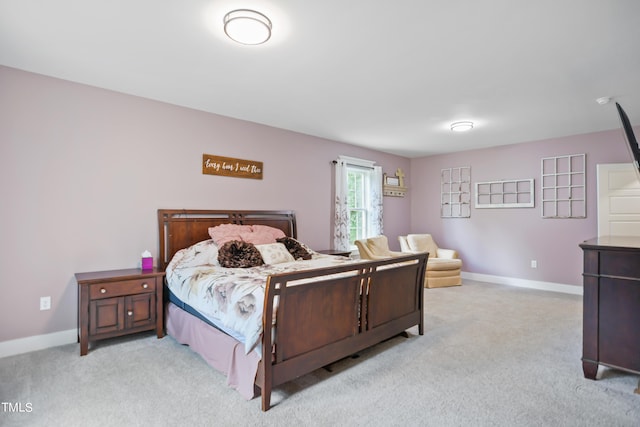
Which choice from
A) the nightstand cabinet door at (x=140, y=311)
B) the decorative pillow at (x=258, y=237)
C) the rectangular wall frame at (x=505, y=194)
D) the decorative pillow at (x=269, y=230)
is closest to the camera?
the nightstand cabinet door at (x=140, y=311)

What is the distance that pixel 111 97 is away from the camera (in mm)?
3330

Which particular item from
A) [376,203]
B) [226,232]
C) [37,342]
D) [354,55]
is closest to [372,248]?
[376,203]

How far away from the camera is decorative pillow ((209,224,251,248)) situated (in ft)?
11.9

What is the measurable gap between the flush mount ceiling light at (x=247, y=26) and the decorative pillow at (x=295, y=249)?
2.32 m

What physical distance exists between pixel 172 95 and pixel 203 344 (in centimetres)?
251

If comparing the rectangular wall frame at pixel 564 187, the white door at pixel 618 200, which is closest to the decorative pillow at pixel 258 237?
the rectangular wall frame at pixel 564 187

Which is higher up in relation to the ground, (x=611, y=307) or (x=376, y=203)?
(x=376, y=203)

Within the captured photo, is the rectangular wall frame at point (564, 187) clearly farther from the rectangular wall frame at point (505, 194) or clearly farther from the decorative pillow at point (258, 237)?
the decorative pillow at point (258, 237)

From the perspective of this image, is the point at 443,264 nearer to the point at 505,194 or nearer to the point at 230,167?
the point at 505,194

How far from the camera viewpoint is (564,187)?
5172 mm

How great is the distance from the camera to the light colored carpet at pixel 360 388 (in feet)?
6.41

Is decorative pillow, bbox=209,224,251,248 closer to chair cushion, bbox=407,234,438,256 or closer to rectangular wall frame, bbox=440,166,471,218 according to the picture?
chair cushion, bbox=407,234,438,256

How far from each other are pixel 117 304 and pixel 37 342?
758 mm

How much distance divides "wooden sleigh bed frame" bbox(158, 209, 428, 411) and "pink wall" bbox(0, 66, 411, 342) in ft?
1.22
